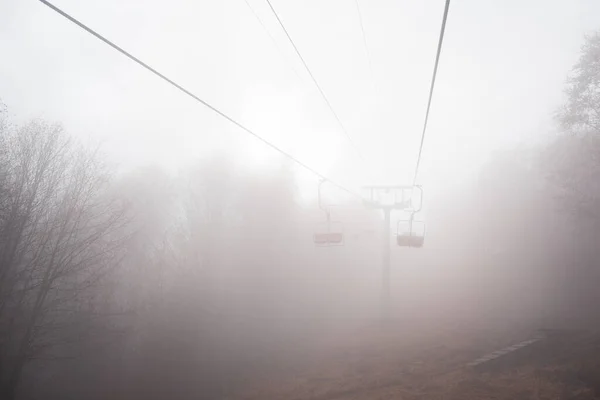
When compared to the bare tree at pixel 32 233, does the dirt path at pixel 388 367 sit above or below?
below

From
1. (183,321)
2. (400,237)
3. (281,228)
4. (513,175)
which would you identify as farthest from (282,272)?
(513,175)

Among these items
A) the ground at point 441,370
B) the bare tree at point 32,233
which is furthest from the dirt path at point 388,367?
the bare tree at point 32,233

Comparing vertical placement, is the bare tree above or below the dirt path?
above

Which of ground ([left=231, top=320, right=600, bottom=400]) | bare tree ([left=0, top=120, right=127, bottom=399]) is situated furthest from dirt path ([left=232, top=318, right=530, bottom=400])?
bare tree ([left=0, top=120, right=127, bottom=399])

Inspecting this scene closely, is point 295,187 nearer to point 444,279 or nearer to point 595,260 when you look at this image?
point 444,279

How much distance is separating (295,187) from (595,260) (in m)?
30.1

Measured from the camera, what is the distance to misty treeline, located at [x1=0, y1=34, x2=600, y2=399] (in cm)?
1678

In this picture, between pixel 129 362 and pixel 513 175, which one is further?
pixel 513 175

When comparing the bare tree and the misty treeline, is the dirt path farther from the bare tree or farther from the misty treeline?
the bare tree

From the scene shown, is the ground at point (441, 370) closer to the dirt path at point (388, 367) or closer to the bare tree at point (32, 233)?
the dirt path at point (388, 367)

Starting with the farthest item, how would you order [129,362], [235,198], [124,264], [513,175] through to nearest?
[235,198]
[513,175]
[124,264]
[129,362]

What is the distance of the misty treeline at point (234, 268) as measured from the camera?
16781 millimetres

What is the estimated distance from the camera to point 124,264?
33.1 metres

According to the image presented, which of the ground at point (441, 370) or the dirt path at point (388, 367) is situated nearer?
the ground at point (441, 370)
